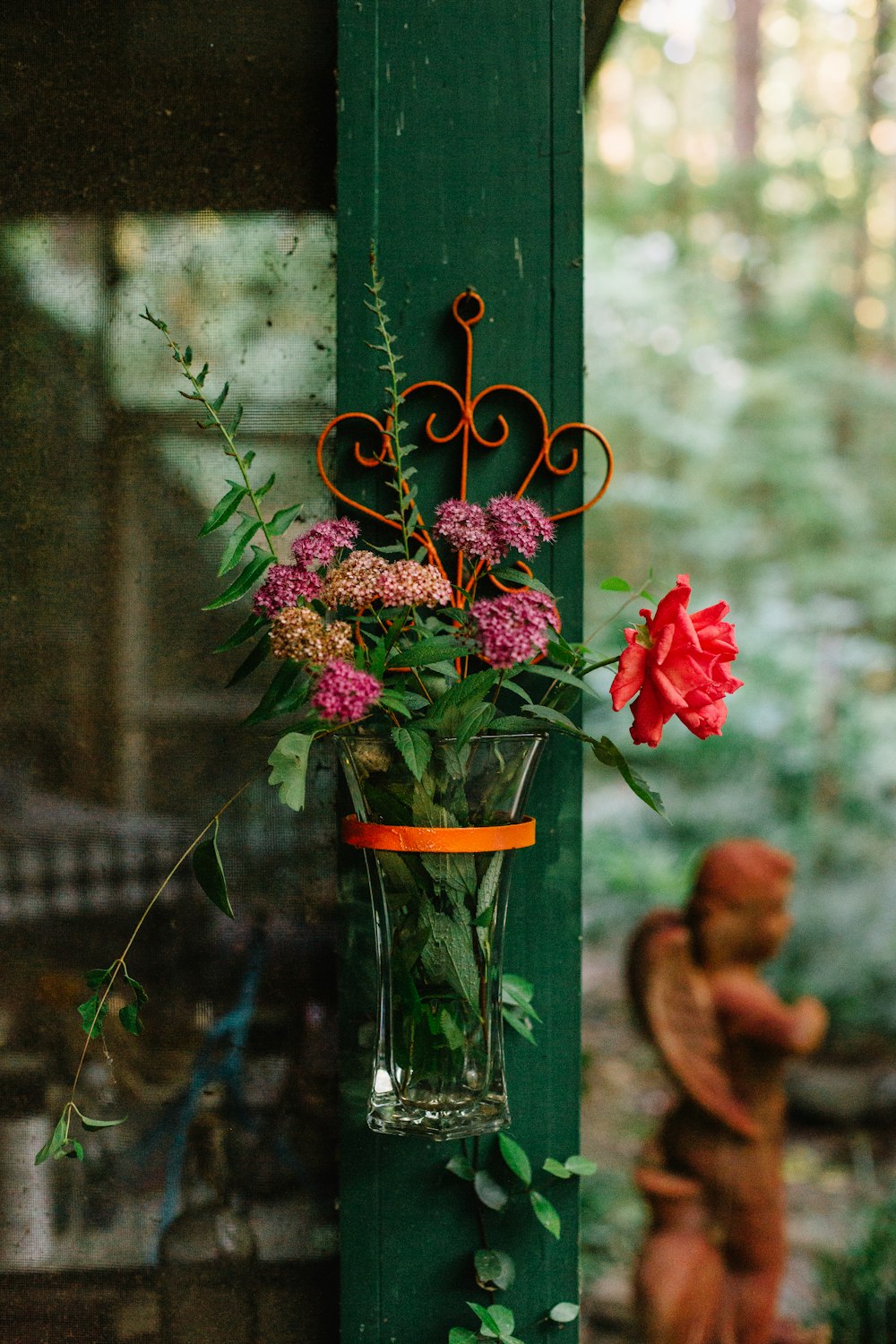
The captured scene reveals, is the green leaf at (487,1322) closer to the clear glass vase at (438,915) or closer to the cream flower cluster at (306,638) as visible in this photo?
the clear glass vase at (438,915)

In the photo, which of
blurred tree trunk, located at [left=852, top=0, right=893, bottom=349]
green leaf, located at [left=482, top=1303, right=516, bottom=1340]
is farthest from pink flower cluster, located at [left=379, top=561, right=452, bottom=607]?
blurred tree trunk, located at [left=852, top=0, right=893, bottom=349]

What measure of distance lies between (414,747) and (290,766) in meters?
0.09

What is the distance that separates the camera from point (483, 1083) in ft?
2.37

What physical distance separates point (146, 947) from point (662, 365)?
3.71m

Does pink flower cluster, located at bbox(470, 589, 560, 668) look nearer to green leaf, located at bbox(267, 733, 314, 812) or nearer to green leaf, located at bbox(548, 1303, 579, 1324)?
green leaf, located at bbox(267, 733, 314, 812)

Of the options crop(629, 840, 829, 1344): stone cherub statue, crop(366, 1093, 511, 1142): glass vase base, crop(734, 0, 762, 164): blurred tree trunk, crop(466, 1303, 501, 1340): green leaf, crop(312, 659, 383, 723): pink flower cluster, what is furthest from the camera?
crop(734, 0, 762, 164): blurred tree trunk

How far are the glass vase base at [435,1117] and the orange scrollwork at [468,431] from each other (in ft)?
1.46

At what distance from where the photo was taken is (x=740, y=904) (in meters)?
1.89

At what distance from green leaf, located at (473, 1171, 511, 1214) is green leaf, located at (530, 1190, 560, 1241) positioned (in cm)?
3

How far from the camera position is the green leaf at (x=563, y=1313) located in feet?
2.79

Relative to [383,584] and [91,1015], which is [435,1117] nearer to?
[91,1015]

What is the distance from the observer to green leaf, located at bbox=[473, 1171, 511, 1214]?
2.77ft

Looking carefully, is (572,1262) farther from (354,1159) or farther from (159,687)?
(159,687)

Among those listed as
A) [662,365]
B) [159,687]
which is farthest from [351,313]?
[662,365]
